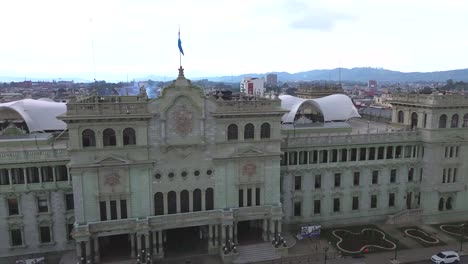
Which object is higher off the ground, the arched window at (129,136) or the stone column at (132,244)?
the arched window at (129,136)

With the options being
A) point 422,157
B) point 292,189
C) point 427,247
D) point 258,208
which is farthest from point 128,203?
point 422,157

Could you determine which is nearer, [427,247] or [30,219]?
[30,219]

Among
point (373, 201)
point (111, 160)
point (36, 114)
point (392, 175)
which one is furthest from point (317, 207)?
point (36, 114)

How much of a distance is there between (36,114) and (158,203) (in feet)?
102

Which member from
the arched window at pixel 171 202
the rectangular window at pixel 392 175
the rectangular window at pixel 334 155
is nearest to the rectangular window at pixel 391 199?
the rectangular window at pixel 392 175

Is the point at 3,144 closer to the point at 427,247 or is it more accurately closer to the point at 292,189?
the point at 292,189

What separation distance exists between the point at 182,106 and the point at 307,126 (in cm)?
2962

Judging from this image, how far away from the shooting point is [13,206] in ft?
161

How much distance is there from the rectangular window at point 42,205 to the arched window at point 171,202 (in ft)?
54.2

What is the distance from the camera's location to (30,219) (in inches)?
1953

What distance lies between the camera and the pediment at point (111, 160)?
45.8 meters

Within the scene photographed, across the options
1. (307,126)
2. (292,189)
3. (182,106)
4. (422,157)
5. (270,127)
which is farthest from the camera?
(307,126)

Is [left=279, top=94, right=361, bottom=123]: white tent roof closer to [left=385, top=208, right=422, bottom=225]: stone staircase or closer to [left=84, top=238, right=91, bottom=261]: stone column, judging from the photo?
[left=385, top=208, right=422, bottom=225]: stone staircase

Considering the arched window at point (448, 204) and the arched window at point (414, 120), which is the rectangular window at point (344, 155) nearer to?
the arched window at point (414, 120)
